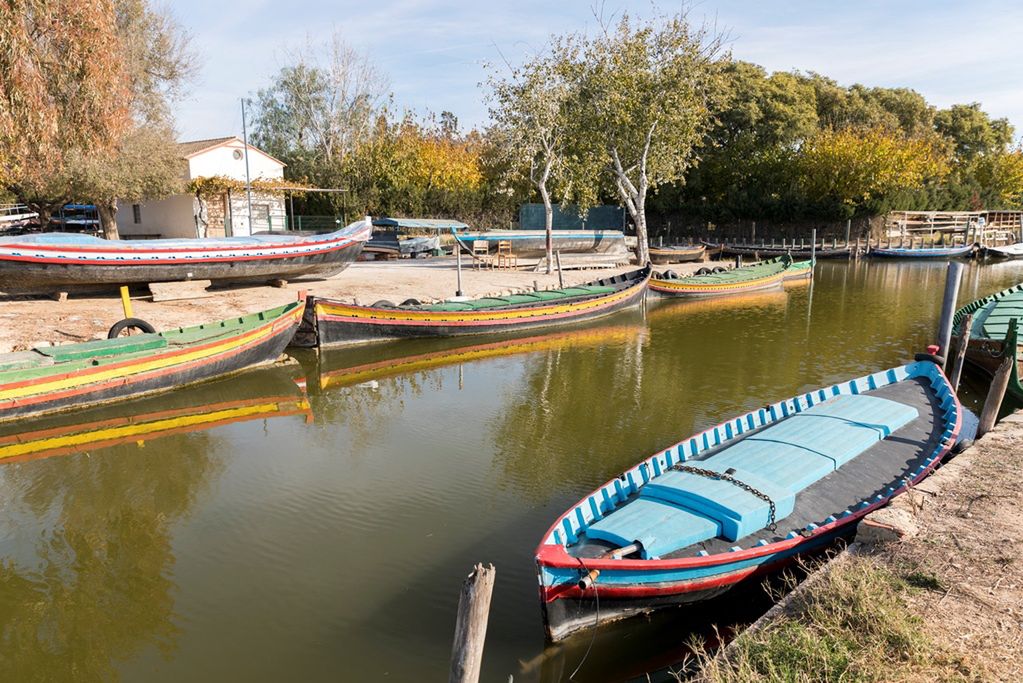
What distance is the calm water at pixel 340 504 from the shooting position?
642 cm

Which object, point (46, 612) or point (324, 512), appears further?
point (324, 512)

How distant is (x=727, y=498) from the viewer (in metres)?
6.85

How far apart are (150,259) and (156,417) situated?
7970 millimetres

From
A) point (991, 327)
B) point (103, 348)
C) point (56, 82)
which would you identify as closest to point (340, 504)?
point (103, 348)

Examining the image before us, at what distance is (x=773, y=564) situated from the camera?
21.9 feet

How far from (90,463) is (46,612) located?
4.40 m

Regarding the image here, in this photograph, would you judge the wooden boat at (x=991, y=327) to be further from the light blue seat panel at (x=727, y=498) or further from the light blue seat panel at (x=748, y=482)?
the light blue seat panel at (x=727, y=498)

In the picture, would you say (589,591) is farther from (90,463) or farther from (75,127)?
(75,127)

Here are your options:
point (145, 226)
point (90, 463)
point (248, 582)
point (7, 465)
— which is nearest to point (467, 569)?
point (248, 582)

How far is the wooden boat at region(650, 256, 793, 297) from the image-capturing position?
2741 cm

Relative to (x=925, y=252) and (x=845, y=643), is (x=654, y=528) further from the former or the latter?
(x=925, y=252)

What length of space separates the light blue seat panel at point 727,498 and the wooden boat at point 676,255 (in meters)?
31.3

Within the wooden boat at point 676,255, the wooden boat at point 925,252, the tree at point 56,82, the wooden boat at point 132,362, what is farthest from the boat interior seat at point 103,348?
the wooden boat at point 925,252

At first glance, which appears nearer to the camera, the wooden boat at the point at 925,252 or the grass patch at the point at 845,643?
the grass patch at the point at 845,643
